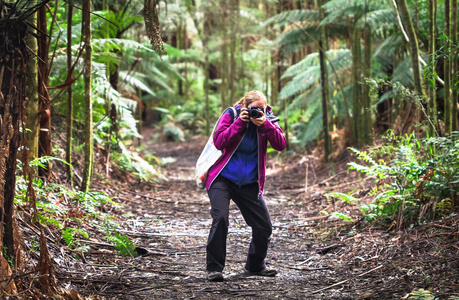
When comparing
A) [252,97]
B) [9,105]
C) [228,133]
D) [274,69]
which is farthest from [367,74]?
[274,69]

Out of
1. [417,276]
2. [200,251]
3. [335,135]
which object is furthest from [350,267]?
[335,135]

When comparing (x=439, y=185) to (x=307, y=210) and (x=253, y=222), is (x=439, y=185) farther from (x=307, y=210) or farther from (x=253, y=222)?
(x=307, y=210)

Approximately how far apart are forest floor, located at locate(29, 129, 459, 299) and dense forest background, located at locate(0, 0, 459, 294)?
0.89 feet

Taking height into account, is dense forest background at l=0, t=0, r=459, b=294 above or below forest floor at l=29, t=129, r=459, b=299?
above

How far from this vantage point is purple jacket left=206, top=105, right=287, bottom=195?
3.82m

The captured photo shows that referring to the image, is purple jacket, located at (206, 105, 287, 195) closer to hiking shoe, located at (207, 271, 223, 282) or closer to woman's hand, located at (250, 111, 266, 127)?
woman's hand, located at (250, 111, 266, 127)

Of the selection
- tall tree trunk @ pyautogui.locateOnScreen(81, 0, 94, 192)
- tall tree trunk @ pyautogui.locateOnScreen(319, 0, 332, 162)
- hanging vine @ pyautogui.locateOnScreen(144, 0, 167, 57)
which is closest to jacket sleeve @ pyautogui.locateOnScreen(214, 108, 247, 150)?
hanging vine @ pyautogui.locateOnScreen(144, 0, 167, 57)

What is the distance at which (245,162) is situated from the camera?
3928 millimetres

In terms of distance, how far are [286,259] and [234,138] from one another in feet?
4.86

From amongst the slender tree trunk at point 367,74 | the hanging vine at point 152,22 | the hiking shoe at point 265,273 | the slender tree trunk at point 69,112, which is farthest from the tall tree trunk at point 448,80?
the slender tree trunk at point 69,112

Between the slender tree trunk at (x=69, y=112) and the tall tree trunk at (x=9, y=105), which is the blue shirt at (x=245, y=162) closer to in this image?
the tall tree trunk at (x=9, y=105)

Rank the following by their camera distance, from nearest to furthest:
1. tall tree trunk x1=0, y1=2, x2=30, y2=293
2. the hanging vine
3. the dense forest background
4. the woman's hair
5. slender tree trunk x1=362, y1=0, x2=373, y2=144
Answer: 1. tall tree trunk x1=0, y1=2, x2=30, y2=293
2. the dense forest background
3. the hanging vine
4. the woman's hair
5. slender tree trunk x1=362, y1=0, x2=373, y2=144

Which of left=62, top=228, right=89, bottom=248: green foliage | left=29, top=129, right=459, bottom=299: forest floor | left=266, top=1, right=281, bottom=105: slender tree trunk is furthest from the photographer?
left=266, top=1, right=281, bottom=105: slender tree trunk

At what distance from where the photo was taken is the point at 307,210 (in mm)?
6895
